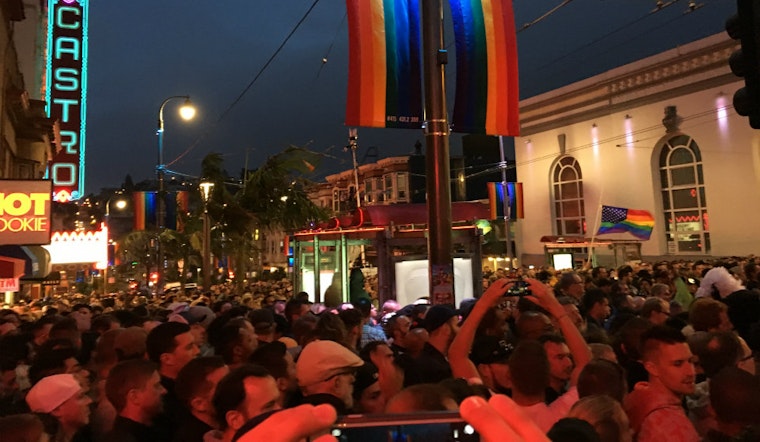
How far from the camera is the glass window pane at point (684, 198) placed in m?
35.6

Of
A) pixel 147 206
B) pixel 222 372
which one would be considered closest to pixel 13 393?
pixel 222 372

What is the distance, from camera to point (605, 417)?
8.52 ft

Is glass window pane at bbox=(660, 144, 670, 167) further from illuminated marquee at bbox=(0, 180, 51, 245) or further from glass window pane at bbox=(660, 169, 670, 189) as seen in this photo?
illuminated marquee at bbox=(0, 180, 51, 245)

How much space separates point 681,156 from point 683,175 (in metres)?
1.21

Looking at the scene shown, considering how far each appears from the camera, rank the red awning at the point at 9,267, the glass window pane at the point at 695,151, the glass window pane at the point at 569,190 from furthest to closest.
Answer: the glass window pane at the point at 569,190 → the glass window pane at the point at 695,151 → the red awning at the point at 9,267

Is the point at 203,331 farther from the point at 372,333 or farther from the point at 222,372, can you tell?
the point at 222,372

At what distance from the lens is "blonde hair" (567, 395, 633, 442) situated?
8.39ft

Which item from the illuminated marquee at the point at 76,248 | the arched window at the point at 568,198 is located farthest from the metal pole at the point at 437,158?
the arched window at the point at 568,198

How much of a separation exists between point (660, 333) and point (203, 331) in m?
4.81

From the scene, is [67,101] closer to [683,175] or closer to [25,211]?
[25,211]

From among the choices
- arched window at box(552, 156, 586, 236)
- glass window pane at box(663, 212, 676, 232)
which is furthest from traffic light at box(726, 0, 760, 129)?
arched window at box(552, 156, 586, 236)

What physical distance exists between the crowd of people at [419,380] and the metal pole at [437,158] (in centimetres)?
214

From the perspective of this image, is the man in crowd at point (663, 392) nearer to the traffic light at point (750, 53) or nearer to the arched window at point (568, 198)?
the traffic light at point (750, 53)

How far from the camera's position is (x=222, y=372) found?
3654 mm
